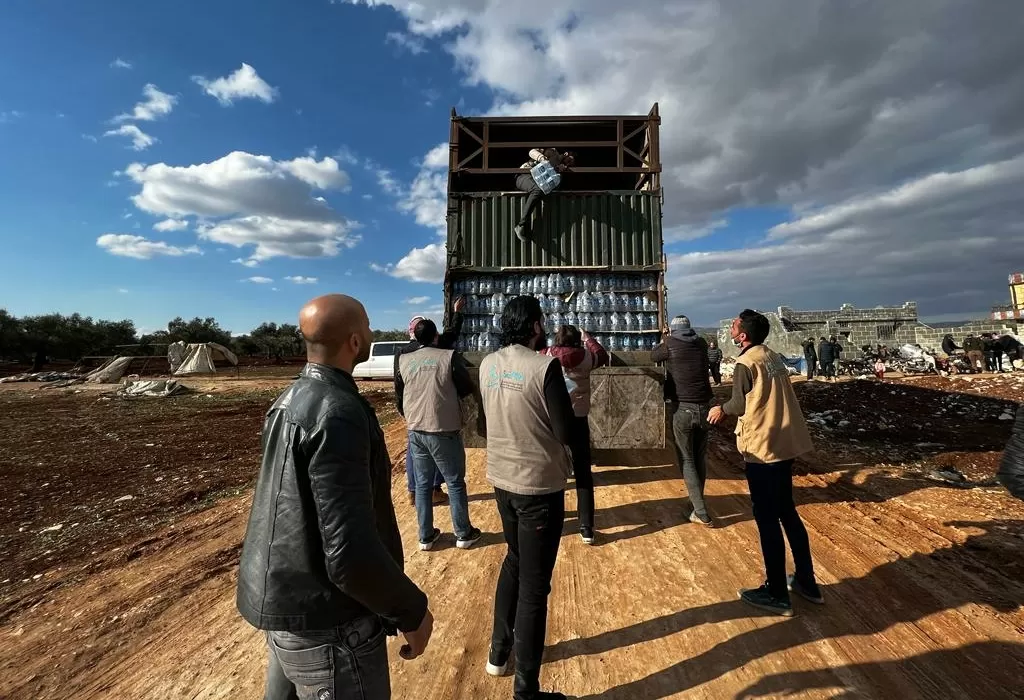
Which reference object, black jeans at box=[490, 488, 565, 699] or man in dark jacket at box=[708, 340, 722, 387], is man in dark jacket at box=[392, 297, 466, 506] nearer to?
black jeans at box=[490, 488, 565, 699]

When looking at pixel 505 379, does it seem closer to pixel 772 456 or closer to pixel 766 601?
pixel 772 456

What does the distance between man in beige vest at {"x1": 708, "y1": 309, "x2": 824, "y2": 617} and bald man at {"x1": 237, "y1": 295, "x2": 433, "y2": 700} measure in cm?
253

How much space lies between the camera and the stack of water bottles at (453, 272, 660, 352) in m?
7.25

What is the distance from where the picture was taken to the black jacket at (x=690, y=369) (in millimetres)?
4336

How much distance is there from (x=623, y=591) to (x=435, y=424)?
1.91m

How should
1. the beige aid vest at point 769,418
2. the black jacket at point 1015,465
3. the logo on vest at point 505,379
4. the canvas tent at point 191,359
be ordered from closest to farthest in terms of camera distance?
the black jacket at point 1015,465, the logo on vest at point 505,379, the beige aid vest at point 769,418, the canvas tent at point 191,359

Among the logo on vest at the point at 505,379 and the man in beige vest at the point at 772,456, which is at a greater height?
the logo on vest at the point at 505,379

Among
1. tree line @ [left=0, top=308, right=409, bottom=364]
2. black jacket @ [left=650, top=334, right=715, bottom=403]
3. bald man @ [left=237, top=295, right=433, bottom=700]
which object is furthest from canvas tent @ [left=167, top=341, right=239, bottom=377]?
bald man @ [left=237, top=295, right=433, bottom=700]

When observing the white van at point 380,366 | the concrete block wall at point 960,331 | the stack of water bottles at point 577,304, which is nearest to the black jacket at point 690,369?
the stack of water bottles at point 577,304

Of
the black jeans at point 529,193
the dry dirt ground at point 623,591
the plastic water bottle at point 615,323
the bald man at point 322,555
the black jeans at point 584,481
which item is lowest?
the dry dirt ground at point 623,591

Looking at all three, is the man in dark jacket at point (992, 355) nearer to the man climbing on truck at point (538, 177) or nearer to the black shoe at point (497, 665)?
the man climbing on truck at point (538, 177)

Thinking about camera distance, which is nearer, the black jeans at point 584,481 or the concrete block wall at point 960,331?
the black jeans at point 584,481

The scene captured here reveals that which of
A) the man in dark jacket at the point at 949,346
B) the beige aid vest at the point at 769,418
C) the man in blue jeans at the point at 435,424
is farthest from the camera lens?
the man in dark jacket at the point at 949,346

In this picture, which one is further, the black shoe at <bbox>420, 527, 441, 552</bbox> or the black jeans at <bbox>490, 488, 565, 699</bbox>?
the black shoe at <bbox>420, 527, 441, 552</bbox>
